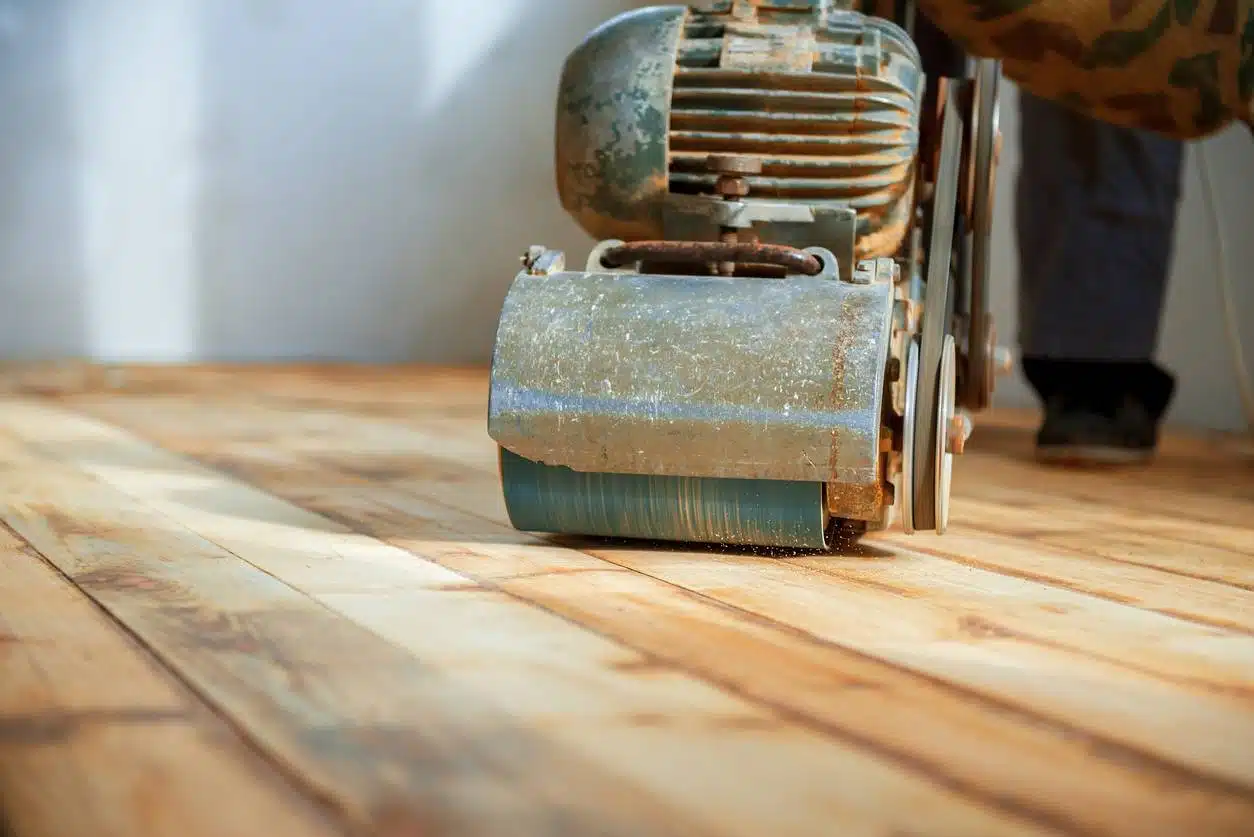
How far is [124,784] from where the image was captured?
1.73ft

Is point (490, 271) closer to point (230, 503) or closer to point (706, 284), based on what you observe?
point (230, 503)

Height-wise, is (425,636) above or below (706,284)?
below

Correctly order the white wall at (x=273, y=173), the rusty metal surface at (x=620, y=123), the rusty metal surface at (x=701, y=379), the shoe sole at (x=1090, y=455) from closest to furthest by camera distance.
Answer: the rusty metal surface at (x=701, y=379) → the rusty metal surface at (x=620, y=123) → the shoe sole at (x=1090, y=455) → the white wall at (x=273, y=173)

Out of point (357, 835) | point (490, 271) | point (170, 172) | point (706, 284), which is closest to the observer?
point (357, 835)

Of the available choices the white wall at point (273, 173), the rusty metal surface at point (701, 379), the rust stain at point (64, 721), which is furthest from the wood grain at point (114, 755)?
the white wall at point (273, 173)

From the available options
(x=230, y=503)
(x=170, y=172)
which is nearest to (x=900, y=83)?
(x=230, y=503)

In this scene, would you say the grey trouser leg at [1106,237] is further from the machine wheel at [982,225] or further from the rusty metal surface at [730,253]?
the rusty metal surface at [730,253]

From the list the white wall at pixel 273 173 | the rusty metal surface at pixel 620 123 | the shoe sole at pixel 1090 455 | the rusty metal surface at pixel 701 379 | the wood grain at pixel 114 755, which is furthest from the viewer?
the white wall at pixel 273 173

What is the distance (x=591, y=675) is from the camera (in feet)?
2.28

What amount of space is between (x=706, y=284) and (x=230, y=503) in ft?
1.54

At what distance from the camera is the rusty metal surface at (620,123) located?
3.38 feet

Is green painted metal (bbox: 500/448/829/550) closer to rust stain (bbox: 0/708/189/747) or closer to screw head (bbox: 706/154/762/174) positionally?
screw head (bbox: 706/154/762/174)

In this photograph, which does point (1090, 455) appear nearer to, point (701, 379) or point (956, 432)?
point (956, 432)

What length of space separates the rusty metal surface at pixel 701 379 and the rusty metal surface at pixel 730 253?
0.07 feet
